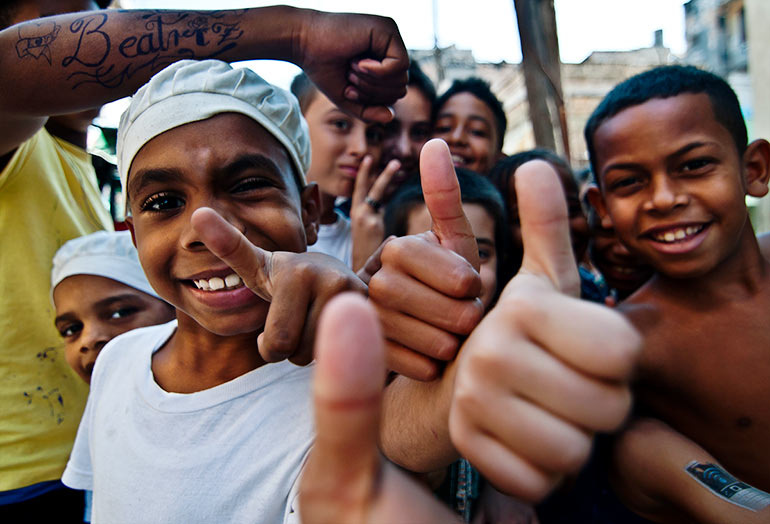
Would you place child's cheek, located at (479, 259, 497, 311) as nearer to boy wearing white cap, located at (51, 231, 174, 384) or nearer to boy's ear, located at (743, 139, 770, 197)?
boy's ear, located at (743, 139, 770, 197)

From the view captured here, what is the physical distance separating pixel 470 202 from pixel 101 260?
5.08 feet

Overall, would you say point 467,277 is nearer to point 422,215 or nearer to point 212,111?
point 212,111

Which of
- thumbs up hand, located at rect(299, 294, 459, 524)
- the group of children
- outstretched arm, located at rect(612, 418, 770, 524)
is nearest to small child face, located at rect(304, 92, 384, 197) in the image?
the group of children

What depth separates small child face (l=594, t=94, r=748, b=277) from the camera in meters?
1.54

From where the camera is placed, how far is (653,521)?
162 centimetres

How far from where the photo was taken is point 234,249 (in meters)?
0.90

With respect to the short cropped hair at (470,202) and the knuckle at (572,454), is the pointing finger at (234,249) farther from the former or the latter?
the short cropped hair at (470,202)

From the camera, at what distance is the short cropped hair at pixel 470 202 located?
1.96 meters

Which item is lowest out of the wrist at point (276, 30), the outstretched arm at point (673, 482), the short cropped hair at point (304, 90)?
the outstretched arm at point (673, 482)

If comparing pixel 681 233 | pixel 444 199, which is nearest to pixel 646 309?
pixel 681 233

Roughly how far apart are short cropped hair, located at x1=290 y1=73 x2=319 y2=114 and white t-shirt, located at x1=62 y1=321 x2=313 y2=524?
6.15 ft

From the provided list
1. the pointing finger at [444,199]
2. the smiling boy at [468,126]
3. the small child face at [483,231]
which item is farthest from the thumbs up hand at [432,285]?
the smiling boy at [468,126]

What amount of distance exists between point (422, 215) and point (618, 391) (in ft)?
4.63

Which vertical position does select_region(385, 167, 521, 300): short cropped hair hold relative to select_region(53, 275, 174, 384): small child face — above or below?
above
